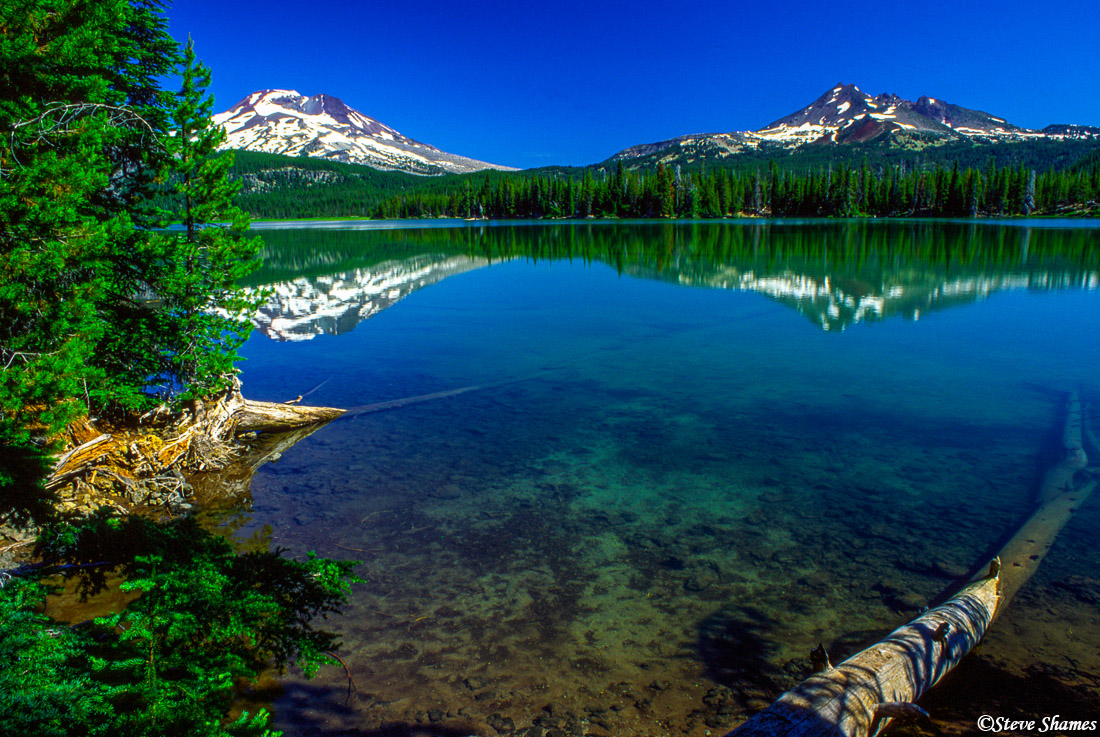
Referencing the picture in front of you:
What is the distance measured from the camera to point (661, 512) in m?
9.20

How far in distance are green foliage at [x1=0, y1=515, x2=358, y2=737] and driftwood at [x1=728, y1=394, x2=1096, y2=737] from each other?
355 centimetres

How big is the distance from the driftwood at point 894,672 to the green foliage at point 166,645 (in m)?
3.55

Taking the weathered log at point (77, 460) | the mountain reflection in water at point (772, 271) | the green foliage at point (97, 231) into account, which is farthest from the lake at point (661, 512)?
the mountain reflection in water at point (772, 271)

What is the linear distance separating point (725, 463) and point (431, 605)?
238 inches

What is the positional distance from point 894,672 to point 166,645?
224 inches

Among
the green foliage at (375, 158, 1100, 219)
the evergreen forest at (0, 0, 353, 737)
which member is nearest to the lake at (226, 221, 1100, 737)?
the evergreen forest at (0, 0, 353, 737)

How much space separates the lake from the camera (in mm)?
5797

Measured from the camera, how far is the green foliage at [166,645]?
3523 millimetres

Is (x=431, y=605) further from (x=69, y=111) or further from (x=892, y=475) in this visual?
(x=69, y=111)

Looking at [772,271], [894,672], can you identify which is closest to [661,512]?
[894,672]

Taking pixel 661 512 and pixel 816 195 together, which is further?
pixel 816 195

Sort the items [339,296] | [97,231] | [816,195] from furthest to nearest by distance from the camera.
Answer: [816,195] < [339,296] < [97,231]

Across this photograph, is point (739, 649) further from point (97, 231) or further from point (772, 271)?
point (772, 271)

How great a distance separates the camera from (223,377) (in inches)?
455
